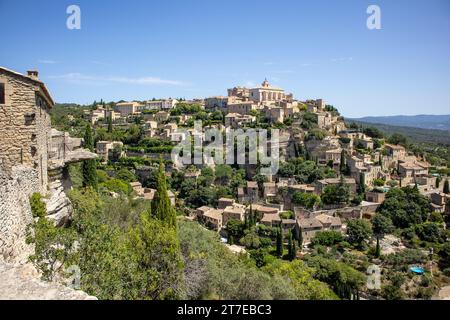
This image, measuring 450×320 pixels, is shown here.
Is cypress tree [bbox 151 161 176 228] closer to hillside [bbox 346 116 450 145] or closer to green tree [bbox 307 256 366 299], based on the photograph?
green tree [bbox 307 256 366 299]

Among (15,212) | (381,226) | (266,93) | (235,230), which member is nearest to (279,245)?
(235,230)

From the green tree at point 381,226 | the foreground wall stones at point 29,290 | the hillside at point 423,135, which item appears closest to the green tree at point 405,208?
the green tree at point 381,226

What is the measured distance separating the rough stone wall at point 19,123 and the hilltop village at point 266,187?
2 cm

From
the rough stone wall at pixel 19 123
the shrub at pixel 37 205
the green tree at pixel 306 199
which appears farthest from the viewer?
the green tree at pixel 306 199

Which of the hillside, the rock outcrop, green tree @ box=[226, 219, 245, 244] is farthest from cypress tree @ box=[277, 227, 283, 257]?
the hillside

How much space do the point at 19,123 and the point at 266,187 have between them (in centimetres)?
4085

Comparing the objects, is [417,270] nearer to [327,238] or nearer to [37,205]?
[327,238]

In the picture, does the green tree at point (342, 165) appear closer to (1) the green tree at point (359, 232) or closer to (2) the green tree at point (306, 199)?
(2) the green tree at point (306, 199)

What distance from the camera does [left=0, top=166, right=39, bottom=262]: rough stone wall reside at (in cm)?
631

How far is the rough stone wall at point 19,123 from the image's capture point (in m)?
7.75

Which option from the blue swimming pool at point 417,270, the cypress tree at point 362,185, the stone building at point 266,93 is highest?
the stone building at point 266,93

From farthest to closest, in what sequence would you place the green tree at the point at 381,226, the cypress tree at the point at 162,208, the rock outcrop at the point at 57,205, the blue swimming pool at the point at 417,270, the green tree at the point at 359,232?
the green tree at the point at 381,226 → the green tree at the point at 359,232 → the blue swimming pool at the point at 417,270 → the cypress tree at the point at 162,208 → the rock outcrop at the point at 57,205

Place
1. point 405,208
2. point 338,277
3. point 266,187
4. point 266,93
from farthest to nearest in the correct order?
point 266,93 → point 266,187 → point 405,208 → point 338,277

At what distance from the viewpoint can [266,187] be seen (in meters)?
47.3
